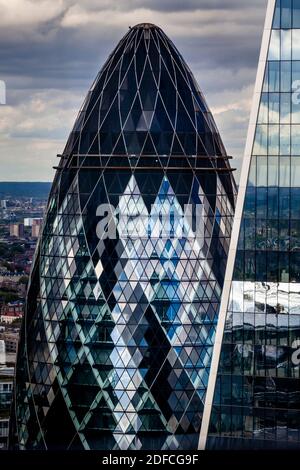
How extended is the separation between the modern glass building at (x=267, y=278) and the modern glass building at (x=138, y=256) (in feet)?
83.4

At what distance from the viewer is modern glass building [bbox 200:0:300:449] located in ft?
146

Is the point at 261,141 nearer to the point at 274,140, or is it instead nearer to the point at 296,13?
the point at 274,140

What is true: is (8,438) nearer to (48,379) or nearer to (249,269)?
(48,379)

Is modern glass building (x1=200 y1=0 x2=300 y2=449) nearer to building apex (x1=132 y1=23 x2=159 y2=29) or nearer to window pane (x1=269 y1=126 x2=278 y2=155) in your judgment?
window pane (x1=269 y1=126 x2=278 y2=155)

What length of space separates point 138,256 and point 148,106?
6312 millimetres

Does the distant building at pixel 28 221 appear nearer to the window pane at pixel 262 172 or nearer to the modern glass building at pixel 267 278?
the modern glass building at pixel 267 278

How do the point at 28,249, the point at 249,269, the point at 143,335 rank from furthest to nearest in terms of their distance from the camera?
the point at 28,249
the point at 143,335
the point at 249,269

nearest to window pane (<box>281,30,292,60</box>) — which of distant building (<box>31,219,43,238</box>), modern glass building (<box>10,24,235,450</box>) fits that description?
modern glass building (<box>10,24,235,450</box>)

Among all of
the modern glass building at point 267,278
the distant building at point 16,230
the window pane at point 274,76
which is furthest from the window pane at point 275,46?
the distant building at point 16,230

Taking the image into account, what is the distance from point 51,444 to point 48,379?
3.02 meters

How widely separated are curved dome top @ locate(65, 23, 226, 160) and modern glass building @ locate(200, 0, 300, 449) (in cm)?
2659

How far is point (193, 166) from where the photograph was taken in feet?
235

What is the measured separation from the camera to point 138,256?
71625 mm
